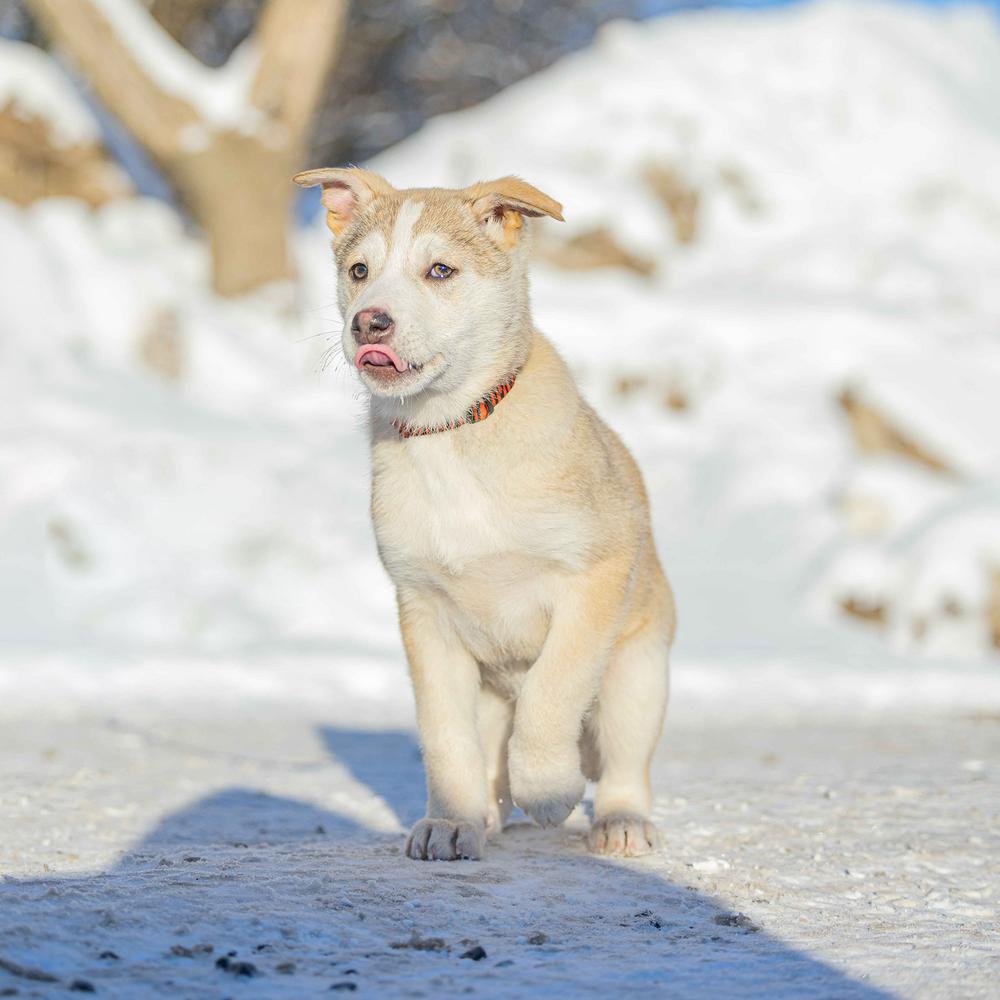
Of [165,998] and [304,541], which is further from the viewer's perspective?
[304,541]

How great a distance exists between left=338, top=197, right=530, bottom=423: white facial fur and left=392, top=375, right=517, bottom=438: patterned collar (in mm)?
20

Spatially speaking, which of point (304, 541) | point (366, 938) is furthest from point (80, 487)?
point (366, 938)

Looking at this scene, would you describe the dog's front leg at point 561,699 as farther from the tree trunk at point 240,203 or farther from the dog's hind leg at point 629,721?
the tree trunk at point 240,203

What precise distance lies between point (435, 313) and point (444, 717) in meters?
1.14

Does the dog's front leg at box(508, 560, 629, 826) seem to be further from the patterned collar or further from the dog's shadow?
the patterned collar

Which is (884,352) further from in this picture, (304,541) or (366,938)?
(366,938)

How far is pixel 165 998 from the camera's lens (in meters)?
2.42

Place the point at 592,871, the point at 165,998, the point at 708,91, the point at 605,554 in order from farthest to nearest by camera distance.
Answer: the point at 708,91, the point at 605,554, the point at 592,871, the point at 165,998

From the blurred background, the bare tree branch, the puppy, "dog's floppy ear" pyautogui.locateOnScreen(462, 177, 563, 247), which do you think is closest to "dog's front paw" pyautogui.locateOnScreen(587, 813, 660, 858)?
the puppy

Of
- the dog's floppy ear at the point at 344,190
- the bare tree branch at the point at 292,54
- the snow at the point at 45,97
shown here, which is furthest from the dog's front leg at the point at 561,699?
the snow at the point at 45,97

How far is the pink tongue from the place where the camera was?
3.77 meters

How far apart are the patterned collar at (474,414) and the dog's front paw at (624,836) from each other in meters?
1.22

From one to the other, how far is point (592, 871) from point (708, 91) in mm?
15916

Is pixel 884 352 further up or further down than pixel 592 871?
further up
